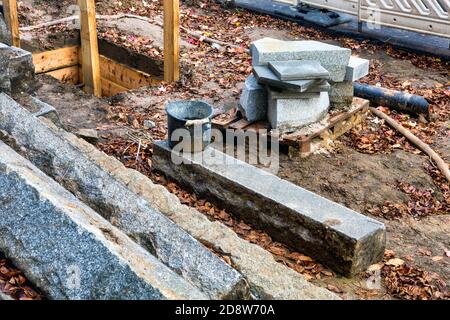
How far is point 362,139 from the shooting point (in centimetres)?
688

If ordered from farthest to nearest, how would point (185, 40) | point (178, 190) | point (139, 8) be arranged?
point (139, 8) → point (185, 40) → point (178, 190)

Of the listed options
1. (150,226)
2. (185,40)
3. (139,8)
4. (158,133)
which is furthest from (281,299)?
(139,8)

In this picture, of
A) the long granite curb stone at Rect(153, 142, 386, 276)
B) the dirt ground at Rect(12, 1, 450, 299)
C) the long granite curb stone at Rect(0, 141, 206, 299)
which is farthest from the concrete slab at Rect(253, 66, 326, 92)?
the long granite curb stone at Rect(0, 141, 206, 299)

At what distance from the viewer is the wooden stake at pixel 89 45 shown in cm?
796

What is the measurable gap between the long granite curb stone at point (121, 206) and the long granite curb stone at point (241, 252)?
17.7 inches

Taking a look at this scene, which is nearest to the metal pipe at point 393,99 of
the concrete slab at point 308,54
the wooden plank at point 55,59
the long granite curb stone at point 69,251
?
the concrete slab at point 308,54

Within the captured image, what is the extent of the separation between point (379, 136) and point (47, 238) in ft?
15.5

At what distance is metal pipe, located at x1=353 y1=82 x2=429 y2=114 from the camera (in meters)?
7.44

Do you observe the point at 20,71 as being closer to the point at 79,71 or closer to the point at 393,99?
the point at 79,71

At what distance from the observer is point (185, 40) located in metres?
10.1

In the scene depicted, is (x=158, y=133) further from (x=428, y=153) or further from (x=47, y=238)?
(x=47, y=238)

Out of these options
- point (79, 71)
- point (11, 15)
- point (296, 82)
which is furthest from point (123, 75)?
point (296, 82)

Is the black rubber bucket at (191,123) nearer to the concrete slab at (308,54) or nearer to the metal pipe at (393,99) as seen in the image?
the concrete slab at (308,54)

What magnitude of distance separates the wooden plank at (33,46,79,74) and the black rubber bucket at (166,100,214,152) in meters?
4.49
